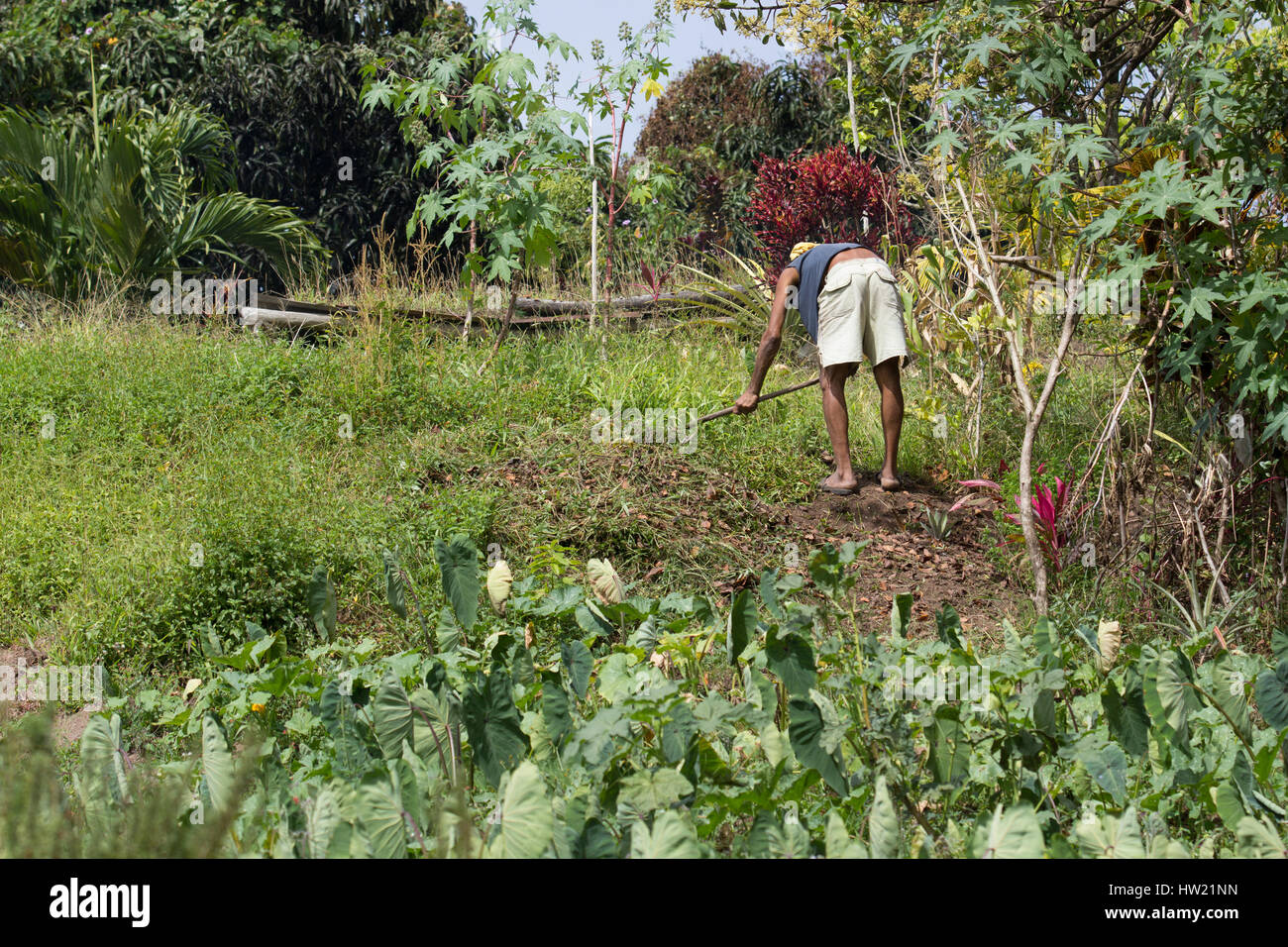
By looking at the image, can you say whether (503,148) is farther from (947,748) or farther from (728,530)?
(947,748)

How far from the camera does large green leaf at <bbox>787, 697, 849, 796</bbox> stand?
2008mm

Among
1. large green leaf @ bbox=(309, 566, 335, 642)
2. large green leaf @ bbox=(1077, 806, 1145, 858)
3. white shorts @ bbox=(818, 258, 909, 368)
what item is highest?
white shorts @ bbox=(818, 258, 909, 368)

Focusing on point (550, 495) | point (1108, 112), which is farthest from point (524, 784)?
point (1108, 112)

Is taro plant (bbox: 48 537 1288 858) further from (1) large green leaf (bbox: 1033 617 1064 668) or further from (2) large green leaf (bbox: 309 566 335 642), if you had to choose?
(2) large green leaf (bbox: 309 566 335 642)

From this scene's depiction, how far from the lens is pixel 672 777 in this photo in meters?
1.89

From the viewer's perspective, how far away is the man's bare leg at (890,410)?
18.6 feet

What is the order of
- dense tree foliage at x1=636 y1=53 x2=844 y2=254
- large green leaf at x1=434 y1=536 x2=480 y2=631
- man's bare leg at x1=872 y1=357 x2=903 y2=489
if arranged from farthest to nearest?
dense tree foliage at x1=636 y1=53 x2=844 y2=254 → man's bare leg at x1=872 y1=357 x2=903 y2=489 → large green leaf at x1=434 y1=536 x2=480 y2=631

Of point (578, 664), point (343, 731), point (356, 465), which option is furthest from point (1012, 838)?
point (356, 465)

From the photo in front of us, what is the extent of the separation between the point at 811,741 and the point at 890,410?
3.88 meters

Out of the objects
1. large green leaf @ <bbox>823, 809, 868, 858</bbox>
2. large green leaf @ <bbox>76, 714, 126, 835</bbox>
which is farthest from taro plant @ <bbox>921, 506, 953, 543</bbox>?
large green leaf @ <bbox>76, 714, 126, 835</bbox>

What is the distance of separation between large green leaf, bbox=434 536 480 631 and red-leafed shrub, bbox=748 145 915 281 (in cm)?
689

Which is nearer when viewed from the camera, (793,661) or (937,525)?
(793,661)

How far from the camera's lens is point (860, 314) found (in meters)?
5.59

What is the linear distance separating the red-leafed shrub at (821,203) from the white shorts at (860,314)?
3.52 meters
